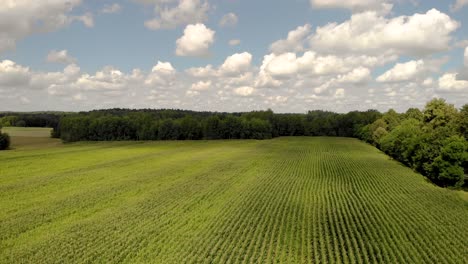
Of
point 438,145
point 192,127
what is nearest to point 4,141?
point 192,127

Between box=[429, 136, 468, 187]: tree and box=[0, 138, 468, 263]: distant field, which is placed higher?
box=[429, 136, 468, 187]: tree

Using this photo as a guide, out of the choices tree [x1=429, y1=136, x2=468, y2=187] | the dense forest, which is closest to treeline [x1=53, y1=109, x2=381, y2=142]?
the dense forest

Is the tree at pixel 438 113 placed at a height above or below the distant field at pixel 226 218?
above

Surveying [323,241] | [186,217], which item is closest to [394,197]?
[323,241]

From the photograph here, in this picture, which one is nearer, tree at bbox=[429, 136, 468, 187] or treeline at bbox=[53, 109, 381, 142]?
tree at bbox=[429, 136, 468, 187]

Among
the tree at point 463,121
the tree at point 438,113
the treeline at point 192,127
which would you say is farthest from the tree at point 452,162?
the treeline at point 192,127

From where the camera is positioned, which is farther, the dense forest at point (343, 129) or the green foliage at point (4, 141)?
the green foliage at point (4, 141)

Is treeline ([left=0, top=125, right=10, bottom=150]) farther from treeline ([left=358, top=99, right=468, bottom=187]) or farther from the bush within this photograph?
treeline ([left=358, top=99, right=468, bottom=187])

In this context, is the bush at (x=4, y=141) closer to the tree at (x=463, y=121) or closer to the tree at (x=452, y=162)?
the tree at (x=452, y=162)
